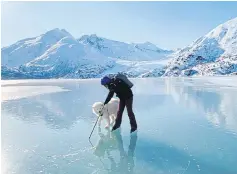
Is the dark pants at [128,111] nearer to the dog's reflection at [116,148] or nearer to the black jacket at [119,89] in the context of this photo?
the black jacket at [119,89]

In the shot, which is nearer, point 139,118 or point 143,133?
point 143,133

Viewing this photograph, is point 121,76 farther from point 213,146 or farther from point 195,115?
point 195,115

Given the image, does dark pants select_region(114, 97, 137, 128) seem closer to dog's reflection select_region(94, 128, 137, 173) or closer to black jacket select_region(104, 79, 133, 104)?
black jacket select_region(104, 79, 133, 104)

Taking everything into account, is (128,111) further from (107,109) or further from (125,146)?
(125,146)

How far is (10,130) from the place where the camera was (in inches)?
385

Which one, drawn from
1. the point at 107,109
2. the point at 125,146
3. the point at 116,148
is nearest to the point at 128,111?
the point at 107,109

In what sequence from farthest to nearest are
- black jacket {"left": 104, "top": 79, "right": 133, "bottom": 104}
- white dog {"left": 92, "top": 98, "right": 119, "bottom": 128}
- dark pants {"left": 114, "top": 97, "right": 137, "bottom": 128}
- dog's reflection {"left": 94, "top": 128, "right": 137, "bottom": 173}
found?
white dog {"left": 92, "top": 98, "right": 119, "bottom": 128}, dark pants {"left": 114, "top": 97, "right": 137, "bottom": 128}, black jacket {"left": 104, "top": 79, "right": 133, "bottom": 104}, dog's reflection {"left": 94, "top": 128, "right": 137, "bottom": 173}

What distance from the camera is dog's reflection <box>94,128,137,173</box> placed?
5995 mm

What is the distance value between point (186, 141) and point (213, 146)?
0.84 metres

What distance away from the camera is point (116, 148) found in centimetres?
742

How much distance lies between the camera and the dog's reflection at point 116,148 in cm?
599

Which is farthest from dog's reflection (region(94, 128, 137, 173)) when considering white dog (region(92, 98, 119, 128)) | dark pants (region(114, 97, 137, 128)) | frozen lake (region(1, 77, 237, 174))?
white dog (region(92, 98, 119, 128))

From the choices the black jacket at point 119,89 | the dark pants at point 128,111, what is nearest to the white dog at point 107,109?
the dark pants at point 128,111

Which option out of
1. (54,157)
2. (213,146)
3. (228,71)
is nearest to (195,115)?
(213,146)
